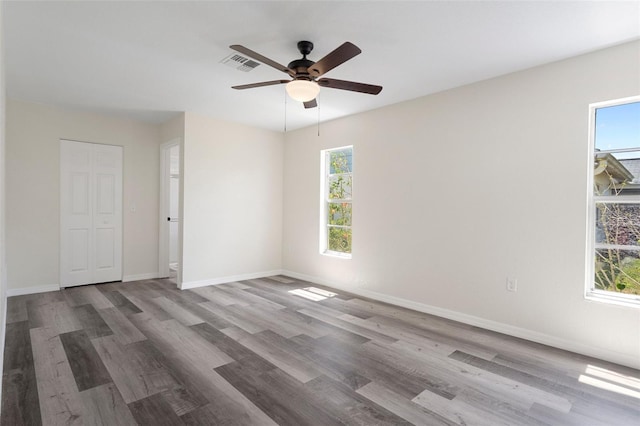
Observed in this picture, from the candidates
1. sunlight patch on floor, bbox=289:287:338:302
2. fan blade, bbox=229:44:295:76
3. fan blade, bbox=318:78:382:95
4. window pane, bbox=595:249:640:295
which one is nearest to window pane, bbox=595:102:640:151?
window pane, bbox=595:249:640:295

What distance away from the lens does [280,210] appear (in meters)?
6.05

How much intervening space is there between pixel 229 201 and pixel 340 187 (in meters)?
1.83

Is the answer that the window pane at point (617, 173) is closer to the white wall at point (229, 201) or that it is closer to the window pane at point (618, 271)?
the window pane at point (618, 271)

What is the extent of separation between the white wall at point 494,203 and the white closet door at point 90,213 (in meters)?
3.73

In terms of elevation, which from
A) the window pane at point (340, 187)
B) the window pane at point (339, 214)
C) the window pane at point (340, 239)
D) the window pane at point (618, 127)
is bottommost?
the window pane at point (340, 239)

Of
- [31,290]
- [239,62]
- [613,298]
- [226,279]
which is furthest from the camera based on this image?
[226,279]

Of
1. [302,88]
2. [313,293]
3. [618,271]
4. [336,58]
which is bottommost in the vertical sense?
[313,293]

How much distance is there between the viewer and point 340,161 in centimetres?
516

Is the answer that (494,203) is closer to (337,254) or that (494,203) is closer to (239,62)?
(337,254)

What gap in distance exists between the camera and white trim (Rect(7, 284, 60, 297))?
430 cm

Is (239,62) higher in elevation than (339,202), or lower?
higher

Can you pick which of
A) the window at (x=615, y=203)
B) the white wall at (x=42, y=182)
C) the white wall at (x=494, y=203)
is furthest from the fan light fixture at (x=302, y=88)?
the white wall at (x=42, y=182)

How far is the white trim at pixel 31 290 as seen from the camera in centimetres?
430

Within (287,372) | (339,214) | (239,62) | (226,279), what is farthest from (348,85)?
(226,279)
